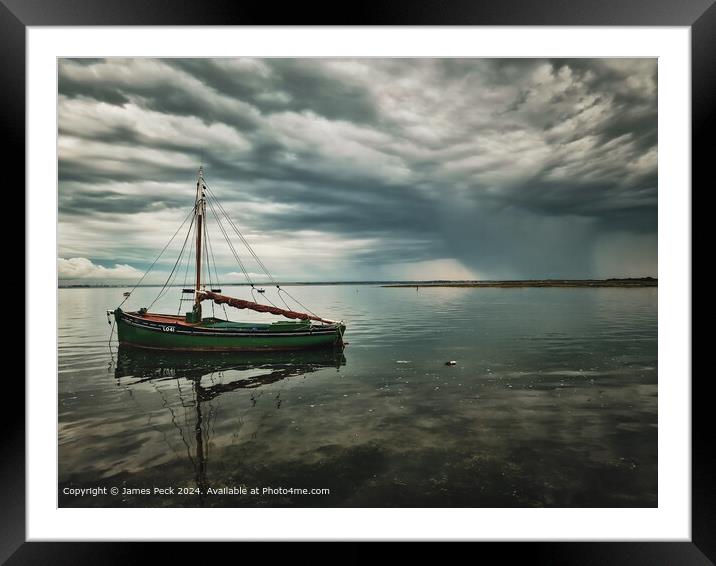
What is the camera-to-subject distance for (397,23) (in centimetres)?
328

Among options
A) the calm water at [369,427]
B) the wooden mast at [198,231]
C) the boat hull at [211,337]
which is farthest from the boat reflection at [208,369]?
the wooden mast at [198,231]

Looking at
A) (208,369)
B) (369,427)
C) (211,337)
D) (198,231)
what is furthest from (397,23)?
(211,337)

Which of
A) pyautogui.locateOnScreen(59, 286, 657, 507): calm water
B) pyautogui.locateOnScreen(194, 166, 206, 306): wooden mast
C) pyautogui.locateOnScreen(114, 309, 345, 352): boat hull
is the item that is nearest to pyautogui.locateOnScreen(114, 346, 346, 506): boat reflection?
pyautogui.locateOnScreen(59, 286, 657, 507): calm water

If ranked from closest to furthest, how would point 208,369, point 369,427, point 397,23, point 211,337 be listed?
point 397,23
point 369,427
point 208,369
point 211,337

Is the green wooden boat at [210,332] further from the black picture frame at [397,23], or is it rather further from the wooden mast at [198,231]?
the black picture frame at [397,23]

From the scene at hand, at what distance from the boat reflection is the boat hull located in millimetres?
288

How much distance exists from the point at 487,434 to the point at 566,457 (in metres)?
1.19

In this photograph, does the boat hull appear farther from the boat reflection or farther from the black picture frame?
the black picture frame

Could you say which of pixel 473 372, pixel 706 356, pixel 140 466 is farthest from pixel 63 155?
pixel 473 372

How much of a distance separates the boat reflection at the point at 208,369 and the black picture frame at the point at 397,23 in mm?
2618

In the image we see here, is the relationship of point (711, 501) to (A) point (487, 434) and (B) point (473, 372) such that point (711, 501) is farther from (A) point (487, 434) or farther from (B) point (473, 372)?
(B) point (473, 372)

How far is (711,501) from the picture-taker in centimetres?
334

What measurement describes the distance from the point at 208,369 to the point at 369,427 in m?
7.23

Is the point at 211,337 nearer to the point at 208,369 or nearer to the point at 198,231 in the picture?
the point at 208,369
